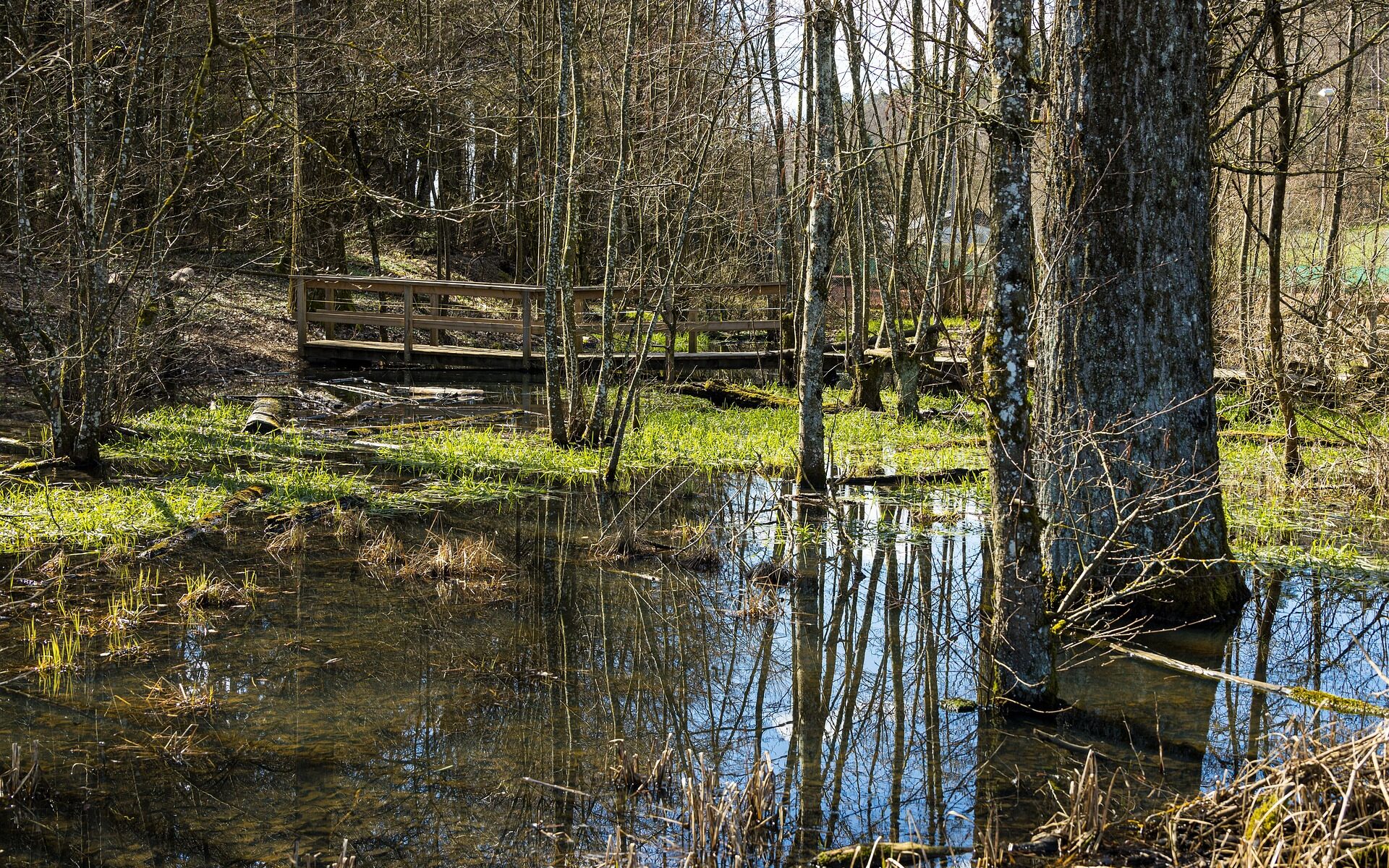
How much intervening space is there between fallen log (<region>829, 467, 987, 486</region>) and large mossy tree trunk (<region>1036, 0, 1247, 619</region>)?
3.41 meters

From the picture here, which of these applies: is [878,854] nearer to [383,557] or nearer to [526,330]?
[383,557]

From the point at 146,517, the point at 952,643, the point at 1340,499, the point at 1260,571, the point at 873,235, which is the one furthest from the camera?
the point at 873,235

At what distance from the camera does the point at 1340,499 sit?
29.5 ft

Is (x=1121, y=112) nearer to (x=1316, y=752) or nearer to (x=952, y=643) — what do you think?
(x=952, y=643)

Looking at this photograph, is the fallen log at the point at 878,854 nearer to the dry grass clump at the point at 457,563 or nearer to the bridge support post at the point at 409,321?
the dry grass clump at the point at 457,563

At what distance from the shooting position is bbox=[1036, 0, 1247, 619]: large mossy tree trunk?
6.04 m

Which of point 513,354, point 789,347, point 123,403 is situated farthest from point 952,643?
point 513,354

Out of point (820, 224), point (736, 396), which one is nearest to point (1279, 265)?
point (820, 224)

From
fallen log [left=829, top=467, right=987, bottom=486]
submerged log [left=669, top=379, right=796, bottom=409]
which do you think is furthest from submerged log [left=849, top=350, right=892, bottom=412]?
fallen log [left=829, top=467, right=987, bottom=486]

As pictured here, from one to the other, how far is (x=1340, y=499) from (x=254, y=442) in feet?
34.4

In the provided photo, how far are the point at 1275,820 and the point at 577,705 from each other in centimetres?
300

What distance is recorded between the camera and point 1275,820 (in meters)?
3.29

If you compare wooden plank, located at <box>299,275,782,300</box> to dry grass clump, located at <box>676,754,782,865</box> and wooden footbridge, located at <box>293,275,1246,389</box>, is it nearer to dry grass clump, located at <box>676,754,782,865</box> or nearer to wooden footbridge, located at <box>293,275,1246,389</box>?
wooden footbridge, located at <box>293,275,1246,389</box>

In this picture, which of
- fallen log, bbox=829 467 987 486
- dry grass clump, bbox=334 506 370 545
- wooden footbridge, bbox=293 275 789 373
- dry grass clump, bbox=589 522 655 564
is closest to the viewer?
dry grass clump, bbox=589 522 655 564
